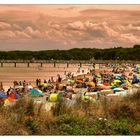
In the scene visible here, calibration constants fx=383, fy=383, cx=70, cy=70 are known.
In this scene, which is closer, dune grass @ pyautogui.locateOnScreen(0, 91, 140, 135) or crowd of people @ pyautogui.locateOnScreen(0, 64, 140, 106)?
dune grass @ pyautogui.locateOnScreen(0, 91, 140, 135)

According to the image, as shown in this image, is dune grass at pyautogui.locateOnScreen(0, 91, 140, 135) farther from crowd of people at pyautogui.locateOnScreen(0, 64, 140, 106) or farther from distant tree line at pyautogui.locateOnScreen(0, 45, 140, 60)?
distant tree line at pyautogui.locateOnScreen(0, 45, 140, 60)

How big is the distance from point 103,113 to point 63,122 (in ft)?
3.37

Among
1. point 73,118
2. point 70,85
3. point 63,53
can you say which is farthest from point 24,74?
point 73,118

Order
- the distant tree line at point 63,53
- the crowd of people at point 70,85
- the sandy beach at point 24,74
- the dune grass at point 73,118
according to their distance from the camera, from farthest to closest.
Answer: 1. the sandy beach at point 24,74
2. the crowd of people at point 70,85
3. the distant tree line at point 63,53
4. the dune grass at point 73,118

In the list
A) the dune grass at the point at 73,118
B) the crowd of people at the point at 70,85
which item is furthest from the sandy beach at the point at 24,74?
the dune grass at the point at 73,118

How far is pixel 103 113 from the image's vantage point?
787cm

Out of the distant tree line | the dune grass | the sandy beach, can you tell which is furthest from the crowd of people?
the sandy beach

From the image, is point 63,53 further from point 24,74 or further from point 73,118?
point 24,74

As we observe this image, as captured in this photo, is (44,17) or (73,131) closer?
(73,131)

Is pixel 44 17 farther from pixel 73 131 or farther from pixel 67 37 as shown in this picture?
pixel 73 131

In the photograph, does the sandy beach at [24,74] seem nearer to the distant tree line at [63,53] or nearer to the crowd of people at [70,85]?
the crowd of people at [70,85]

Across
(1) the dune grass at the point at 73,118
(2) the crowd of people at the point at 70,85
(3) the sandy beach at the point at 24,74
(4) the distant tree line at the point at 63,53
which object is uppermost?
(4) the distant tree line at the point at 63,53
